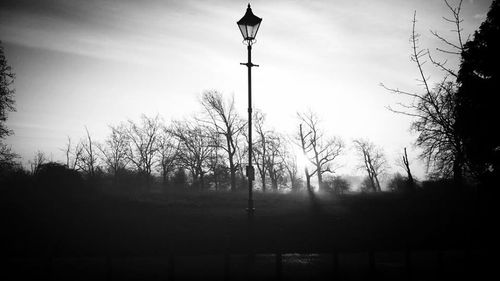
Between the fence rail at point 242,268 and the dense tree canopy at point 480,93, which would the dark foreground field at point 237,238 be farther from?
the dense tree canopy at point 480,93

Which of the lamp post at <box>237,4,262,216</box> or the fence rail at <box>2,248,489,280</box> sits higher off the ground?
→ the lamp post at <box>237,4,262,216</box>

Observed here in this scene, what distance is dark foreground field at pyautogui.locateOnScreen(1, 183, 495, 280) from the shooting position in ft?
27.2

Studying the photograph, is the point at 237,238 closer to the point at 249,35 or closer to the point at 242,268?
the point at 242,268

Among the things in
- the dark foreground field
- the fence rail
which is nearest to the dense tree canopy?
the fence rail

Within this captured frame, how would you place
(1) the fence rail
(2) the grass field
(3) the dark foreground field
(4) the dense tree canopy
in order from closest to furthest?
(4) the dense tree canopy → (1) the fence rail → (3) the dark foreground field → (2) the grass field

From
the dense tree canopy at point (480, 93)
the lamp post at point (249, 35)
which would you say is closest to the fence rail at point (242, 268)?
the lamp post at point (249, 35)

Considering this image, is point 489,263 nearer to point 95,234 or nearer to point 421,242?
point 421,242

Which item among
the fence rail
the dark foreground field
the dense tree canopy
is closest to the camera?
the dense tree canopy

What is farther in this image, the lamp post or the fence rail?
the lamp post

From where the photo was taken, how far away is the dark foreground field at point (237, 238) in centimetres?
828

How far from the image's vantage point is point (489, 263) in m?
8.36

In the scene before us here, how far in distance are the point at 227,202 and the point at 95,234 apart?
37.0 ft

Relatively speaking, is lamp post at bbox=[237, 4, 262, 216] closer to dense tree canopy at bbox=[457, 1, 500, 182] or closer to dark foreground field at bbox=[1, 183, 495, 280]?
dark foreground field at bbox=[1, 183, 495, 280]

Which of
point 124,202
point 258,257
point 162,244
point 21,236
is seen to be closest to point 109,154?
point 124,202
